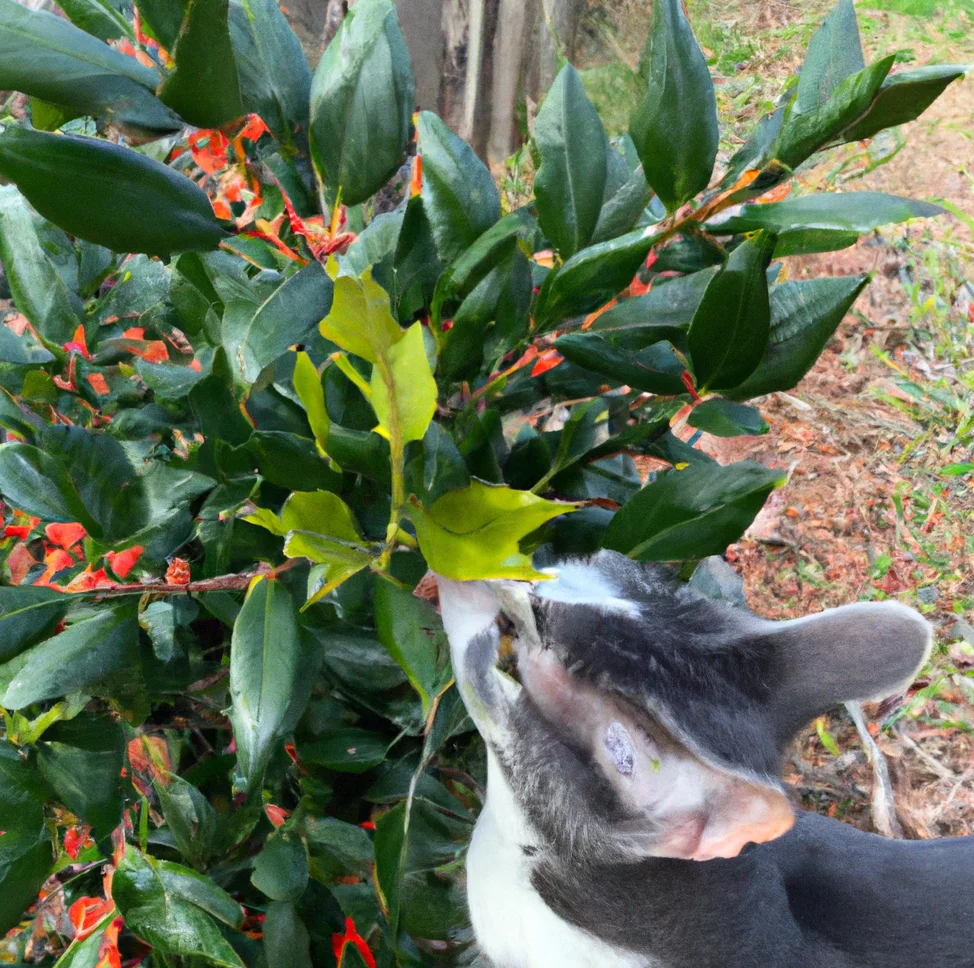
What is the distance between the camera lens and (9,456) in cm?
91

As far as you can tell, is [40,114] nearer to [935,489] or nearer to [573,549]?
[573,549]

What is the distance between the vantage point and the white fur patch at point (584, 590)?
0.84 metres

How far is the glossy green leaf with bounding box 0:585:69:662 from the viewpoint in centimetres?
85

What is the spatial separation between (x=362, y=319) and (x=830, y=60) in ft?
1.64

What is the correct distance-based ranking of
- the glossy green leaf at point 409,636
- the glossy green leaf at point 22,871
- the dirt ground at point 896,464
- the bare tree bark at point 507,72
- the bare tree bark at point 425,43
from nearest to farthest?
the glossy green leaf at point 409,636 → the glossy green leaf at point 22,871 → the dirt ground at point 896,464 → the bare tree bark at point 425,43 → the bare tree bark at point 507,72

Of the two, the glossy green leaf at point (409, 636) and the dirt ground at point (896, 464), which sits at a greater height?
the glossy green leaf at point (409, 636)

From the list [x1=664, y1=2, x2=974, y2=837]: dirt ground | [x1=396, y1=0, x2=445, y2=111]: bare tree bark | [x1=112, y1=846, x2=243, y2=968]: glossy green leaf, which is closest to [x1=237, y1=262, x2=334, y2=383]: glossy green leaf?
[x1=112, y1=846, x2=243, y2=968]: glossy green leaf

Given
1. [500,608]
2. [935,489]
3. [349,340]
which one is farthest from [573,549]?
[935,489]

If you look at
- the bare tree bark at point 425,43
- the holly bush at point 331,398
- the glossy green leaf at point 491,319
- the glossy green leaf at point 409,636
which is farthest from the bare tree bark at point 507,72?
the glossy green leaf at point 409,636

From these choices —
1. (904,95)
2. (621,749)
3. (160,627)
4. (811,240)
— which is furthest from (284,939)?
(904,95)

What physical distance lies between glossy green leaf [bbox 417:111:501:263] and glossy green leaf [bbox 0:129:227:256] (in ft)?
0.65

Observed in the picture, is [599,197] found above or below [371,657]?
above

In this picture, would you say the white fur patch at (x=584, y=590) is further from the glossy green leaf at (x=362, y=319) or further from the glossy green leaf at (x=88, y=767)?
the glossy green leaf at (x=88, y=767)

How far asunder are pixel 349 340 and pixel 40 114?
0.52 m
